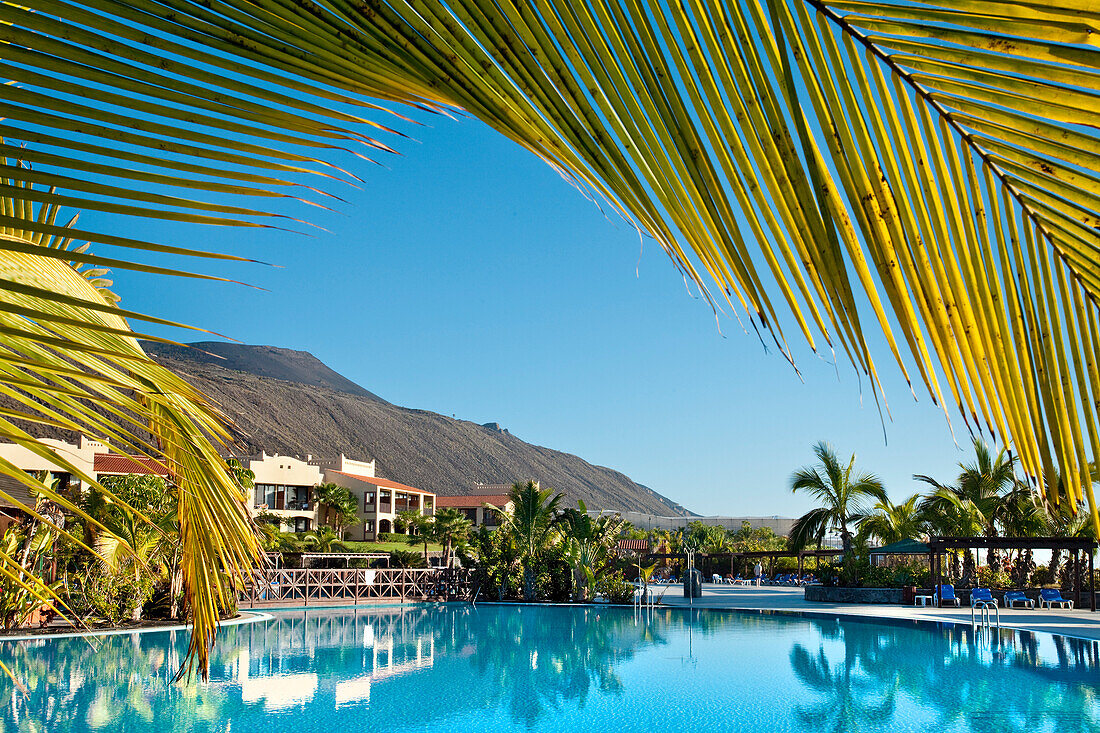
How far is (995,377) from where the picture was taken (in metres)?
0.76

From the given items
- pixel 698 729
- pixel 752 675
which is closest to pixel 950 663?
pixel 752 675

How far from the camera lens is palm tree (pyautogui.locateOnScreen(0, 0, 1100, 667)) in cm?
63

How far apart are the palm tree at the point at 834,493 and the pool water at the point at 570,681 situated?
16.7 ft

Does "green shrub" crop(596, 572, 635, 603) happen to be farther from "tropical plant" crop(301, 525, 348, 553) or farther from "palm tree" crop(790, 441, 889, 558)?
"tropical plant" crop(301, 525, 348, 553)

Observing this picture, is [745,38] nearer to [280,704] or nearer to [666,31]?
[666,31]

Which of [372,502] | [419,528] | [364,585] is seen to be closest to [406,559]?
[419,528]

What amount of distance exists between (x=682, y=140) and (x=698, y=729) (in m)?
10.1

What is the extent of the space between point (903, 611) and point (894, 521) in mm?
4981

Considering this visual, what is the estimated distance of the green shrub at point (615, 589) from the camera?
906 inches

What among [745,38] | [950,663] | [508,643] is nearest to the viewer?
[745,38]

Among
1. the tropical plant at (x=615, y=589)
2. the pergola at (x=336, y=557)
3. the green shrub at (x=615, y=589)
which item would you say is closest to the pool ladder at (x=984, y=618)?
the tropical plant at (x=615, y=589)

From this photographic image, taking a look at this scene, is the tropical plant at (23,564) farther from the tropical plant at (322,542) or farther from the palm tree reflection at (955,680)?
the tropical plant at (322,542)

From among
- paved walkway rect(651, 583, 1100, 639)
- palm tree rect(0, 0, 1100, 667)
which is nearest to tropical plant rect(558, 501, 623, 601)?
paved walkway rect(651, 583, 1100, 639)

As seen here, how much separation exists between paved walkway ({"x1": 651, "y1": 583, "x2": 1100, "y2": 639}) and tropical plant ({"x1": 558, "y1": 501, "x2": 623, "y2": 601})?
222 cm
